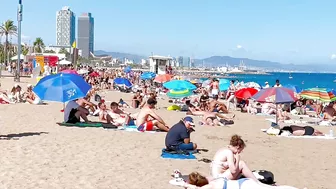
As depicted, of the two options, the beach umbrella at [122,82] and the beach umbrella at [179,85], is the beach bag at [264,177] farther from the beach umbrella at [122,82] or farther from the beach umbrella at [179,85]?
the beach umbrella at [122,82]

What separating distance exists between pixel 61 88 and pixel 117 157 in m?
3.32

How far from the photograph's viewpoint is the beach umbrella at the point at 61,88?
34.4 ft

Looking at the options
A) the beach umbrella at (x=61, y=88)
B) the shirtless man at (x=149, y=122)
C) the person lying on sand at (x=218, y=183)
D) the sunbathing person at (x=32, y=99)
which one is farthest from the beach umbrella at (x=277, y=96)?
the sunbathing person at (x=32, y=99)

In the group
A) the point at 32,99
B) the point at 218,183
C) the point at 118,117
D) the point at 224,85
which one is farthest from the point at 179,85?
the point at 218,183

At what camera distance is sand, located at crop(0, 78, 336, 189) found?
20.6ft

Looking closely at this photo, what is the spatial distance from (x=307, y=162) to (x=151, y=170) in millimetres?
3265

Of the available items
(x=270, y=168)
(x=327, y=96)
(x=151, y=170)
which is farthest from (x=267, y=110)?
(x=151, y=170)

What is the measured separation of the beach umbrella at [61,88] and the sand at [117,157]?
781 mm

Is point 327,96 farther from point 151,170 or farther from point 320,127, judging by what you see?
point 151,170

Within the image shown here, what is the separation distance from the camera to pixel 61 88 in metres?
10.5

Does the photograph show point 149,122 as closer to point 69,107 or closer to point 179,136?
point 69,107

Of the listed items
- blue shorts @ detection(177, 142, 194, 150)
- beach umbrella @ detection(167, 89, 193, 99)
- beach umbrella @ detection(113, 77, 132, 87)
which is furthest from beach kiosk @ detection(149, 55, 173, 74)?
blue shorts @ detection(177, 142, 194, 150)

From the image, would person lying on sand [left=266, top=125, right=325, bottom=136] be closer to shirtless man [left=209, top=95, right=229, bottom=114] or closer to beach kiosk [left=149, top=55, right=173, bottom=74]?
shirtless man [left=209, top=95, right=229, bottom=114]

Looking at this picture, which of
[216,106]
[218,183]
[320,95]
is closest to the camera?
[218,183]
